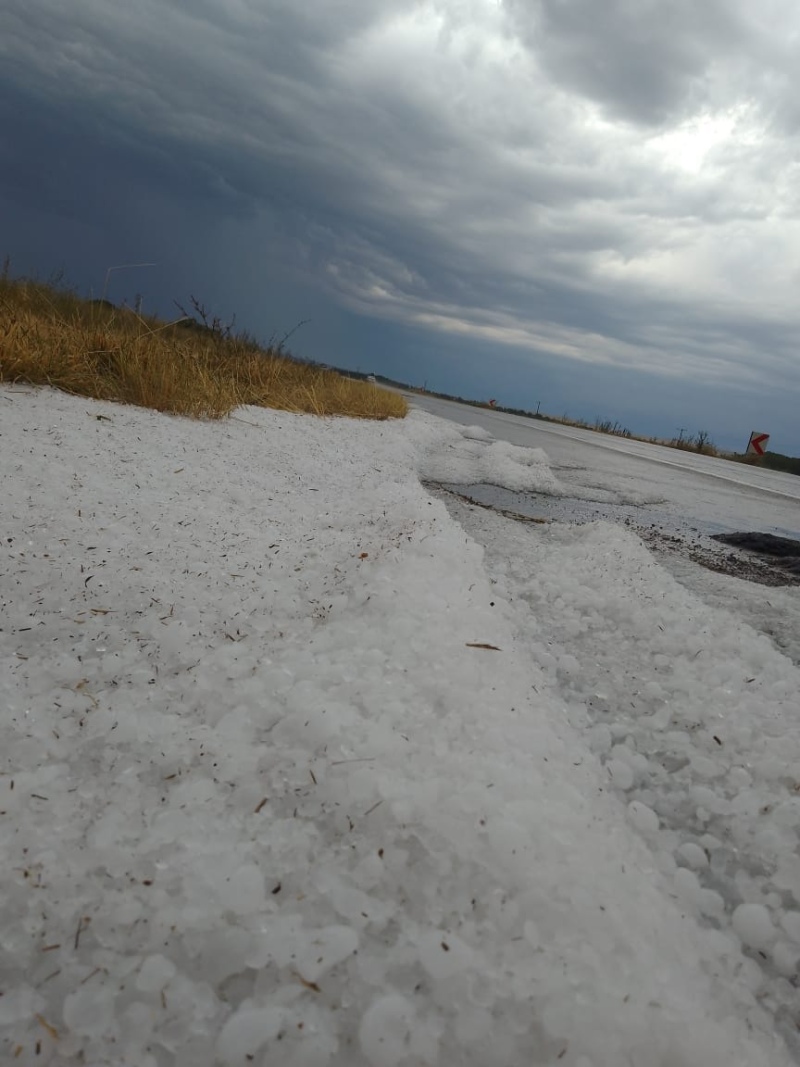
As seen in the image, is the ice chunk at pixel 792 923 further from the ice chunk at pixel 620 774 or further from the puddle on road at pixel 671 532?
the puddle on road at pixel 671 532

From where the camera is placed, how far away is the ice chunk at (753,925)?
651 mm

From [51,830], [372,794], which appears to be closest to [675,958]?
[372,794]

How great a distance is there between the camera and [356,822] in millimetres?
654

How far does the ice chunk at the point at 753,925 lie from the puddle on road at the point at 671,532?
5.37ft

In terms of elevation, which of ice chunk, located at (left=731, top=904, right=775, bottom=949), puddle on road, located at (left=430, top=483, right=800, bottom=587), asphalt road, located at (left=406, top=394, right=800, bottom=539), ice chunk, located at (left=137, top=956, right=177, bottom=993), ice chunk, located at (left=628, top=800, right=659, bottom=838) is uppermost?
asphalt road, located at (left=406, top=394, right=800, bottom=539)

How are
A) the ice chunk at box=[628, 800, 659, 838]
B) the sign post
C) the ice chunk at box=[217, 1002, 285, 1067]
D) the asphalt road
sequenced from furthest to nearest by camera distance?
the sign post, the asphalt road, the ice chunk at box=[628, 800, 659, 838], the ice chunk at box=[217, 1002, 285, 1067]

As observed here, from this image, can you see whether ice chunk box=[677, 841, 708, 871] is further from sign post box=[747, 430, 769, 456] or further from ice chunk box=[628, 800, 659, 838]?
sign post box=[747, 430, 769, 456]

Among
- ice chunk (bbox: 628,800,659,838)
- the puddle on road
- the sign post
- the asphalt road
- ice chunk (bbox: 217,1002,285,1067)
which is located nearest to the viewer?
ice chunk (bbox: 217,1002,285,1067)

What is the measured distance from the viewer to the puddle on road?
7.55ft

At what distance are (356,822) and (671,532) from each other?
259cm

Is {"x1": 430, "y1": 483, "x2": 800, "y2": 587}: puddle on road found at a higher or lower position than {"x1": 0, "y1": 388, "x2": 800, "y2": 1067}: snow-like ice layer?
higher

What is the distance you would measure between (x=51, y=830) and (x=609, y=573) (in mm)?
1417

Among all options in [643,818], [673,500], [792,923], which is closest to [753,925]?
[792,923]

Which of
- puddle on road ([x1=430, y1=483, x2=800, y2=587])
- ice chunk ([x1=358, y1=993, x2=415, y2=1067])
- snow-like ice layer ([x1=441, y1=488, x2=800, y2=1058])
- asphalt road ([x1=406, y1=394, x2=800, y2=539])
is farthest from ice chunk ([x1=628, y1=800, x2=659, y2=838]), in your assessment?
asphalt road ([x1=406, y1=394, x2=800, y2=539])
